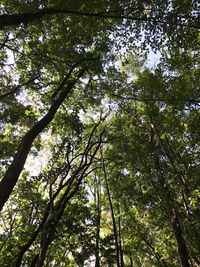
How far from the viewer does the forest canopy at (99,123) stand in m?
7.69

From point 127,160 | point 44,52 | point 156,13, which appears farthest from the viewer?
point 127,160

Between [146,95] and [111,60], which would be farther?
[146,95]

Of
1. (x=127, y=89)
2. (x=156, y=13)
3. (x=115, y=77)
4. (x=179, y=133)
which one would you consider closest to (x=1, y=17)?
(x=156, y=13)

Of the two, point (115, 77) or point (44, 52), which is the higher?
point (115, 77)

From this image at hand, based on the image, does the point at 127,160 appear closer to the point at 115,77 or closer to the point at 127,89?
the point at 127,89

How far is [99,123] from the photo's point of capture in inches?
439

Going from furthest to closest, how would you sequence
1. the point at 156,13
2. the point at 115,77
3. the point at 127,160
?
the point at 127,160 < the point at 115,77 < the point at 156,13

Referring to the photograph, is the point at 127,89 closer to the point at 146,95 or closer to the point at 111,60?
the point at 146,95

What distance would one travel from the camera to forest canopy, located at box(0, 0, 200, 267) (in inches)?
303

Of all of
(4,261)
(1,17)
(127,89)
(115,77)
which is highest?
(127,89)

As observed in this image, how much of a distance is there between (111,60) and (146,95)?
2.99 meters

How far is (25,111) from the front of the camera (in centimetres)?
1034

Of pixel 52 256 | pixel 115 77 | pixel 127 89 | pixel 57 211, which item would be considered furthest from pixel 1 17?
pixel 52 256

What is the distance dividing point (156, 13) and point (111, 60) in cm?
343
